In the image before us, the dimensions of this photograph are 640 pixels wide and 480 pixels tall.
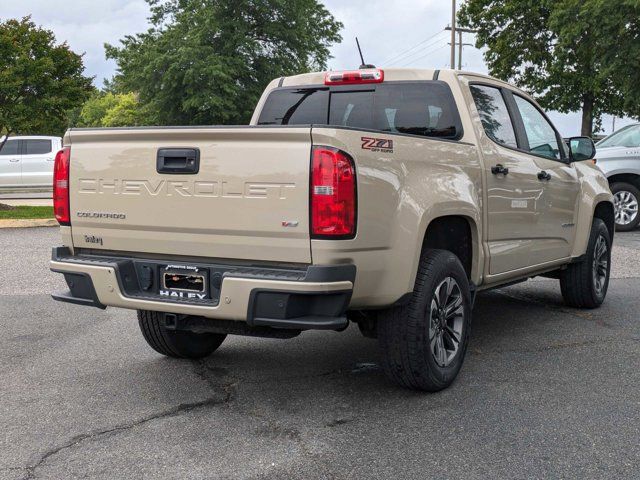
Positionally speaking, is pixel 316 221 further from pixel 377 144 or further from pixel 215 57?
pixel 215 57

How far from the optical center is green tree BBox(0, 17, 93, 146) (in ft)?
55.1

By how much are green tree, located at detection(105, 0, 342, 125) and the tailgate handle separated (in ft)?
78.6

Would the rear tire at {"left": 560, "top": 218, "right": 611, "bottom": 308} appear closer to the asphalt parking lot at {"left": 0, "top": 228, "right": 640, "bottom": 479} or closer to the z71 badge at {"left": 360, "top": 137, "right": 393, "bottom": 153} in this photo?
the asphalt parking lot at {"left": 0, "top": 228, "right": 640, "bottom": 479}

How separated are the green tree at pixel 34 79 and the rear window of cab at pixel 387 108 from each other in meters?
12.7

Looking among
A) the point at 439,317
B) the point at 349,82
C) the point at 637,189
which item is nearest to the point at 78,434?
the point at 439,317

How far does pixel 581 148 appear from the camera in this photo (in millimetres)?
6672

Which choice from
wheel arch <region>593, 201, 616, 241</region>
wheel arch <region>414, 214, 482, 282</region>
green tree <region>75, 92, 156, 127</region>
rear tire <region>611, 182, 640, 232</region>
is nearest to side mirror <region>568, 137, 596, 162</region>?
wheel arch <region>593, 201, 616, 241</region>

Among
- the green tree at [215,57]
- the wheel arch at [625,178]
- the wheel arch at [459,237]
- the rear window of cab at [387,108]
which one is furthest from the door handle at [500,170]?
the green tree at [215,57]

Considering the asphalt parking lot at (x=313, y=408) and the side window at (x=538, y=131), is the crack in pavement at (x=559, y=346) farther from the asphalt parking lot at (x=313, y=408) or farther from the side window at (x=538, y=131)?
the side window at (x=538, y=131)

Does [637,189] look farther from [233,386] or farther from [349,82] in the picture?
[233,386]

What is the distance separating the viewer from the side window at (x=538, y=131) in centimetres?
601

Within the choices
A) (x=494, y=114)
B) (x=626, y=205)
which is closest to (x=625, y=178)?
(x=626, y=205)

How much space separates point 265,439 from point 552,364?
2268 millimetres

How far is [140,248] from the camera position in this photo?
4227 millimetres
